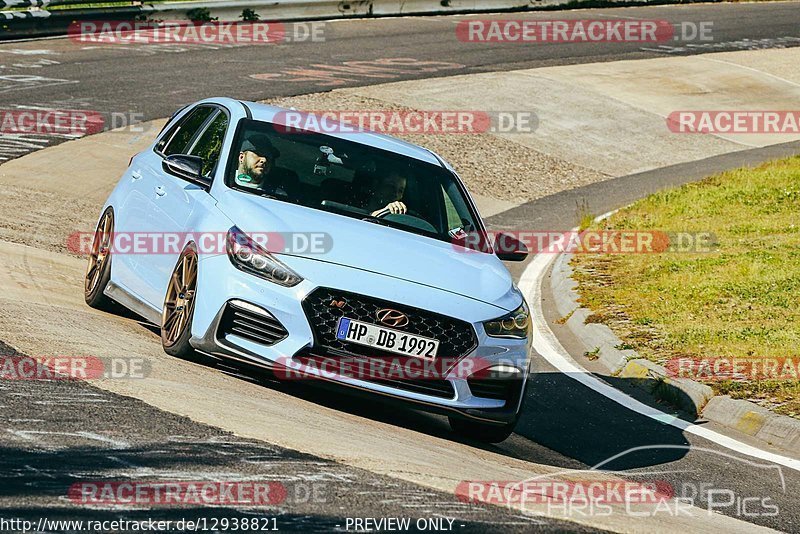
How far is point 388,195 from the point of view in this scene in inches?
346

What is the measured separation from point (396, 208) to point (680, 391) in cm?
299

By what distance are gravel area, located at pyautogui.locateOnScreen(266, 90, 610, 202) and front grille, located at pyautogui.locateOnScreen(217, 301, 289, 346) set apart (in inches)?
459

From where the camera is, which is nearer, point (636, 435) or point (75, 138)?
point (636, 435)

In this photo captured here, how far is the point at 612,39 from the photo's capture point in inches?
1219

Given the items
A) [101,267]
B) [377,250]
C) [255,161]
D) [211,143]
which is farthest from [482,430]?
[101,267]

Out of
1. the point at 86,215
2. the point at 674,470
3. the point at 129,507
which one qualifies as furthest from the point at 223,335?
the point at 86,215

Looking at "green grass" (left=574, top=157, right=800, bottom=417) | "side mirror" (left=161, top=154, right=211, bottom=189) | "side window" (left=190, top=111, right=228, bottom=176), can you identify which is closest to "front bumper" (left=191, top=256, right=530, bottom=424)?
"side mirror" (left=161, top=154, right=211, bottom=189)

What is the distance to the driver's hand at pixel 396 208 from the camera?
8.70 meters

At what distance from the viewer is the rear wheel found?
785 cm

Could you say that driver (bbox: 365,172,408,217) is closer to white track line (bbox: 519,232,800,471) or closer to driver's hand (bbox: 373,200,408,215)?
driver's hand (bbox: 373,200,408,215)

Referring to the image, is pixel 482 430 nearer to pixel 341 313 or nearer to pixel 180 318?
pixel 341 313

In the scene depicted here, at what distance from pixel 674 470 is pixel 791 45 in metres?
25.2

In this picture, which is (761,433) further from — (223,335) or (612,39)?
(612,39)

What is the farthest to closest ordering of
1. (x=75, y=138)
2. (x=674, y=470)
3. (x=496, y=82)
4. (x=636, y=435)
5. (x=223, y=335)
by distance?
(x=496, y=82)
(x=75, y=138)
(x=636, y=435)
(x=674, y=470)
(x=223, y=335)
